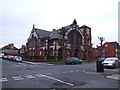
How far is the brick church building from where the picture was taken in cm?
4581

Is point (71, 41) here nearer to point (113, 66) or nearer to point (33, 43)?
point (33, 43)

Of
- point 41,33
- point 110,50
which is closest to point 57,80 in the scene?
point 41,33

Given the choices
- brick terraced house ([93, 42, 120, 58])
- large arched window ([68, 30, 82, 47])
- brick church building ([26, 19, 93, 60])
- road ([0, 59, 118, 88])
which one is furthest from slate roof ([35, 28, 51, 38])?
road ([0, 59, 118, 88])

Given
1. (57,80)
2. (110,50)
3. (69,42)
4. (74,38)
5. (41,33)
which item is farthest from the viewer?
(110,50)

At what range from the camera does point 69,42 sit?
4641cm

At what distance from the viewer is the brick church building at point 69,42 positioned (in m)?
45.8

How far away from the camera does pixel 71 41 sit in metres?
47.2

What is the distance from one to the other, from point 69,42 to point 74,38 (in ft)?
9.88

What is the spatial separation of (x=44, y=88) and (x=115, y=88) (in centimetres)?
427

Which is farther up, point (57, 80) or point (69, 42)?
point (69, 42)

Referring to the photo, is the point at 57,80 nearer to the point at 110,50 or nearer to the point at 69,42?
the point at 69,42

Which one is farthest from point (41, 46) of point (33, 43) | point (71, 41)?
point (71, 41)

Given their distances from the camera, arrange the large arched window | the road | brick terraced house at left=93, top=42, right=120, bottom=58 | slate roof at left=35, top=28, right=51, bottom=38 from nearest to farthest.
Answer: the road, the large arched window, slate roof at left=35, top=28, right=51, bottom=38, brick terraced house at left=93, top=42, right=120, bottom=58

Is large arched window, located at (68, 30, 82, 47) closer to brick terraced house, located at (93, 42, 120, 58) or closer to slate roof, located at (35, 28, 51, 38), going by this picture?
slate roof, located at (35, 28, 51, 38)
